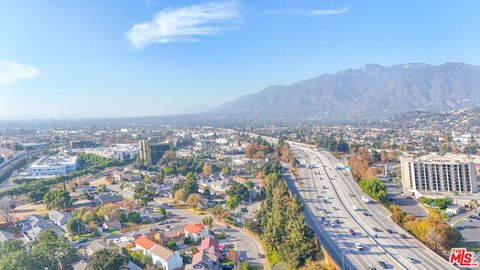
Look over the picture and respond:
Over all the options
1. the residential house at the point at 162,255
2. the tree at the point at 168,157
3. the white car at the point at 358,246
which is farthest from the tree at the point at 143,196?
the white car at the point at 358,246

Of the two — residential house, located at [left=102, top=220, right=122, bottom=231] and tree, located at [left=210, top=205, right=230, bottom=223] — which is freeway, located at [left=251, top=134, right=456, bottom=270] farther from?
residential house, located at [left=102, top=220, right=122, bottom=231]

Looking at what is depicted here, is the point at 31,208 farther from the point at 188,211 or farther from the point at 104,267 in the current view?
the point at 104,267

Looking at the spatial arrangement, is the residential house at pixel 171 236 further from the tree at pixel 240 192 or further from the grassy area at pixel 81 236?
the tree at pixel 240 192

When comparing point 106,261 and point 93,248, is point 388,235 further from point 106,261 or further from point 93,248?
point 93,248

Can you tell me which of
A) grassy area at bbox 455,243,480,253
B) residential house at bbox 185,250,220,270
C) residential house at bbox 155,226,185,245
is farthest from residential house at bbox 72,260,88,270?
grassy area at bbox 455,243,480,253

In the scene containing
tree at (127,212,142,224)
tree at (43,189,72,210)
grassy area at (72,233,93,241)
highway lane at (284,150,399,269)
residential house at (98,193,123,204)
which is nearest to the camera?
highway lane at (284,150,399,269)

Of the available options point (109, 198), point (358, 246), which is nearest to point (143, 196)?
point (109, 198)

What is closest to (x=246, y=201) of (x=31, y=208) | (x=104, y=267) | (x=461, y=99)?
(x=104, y=267)
